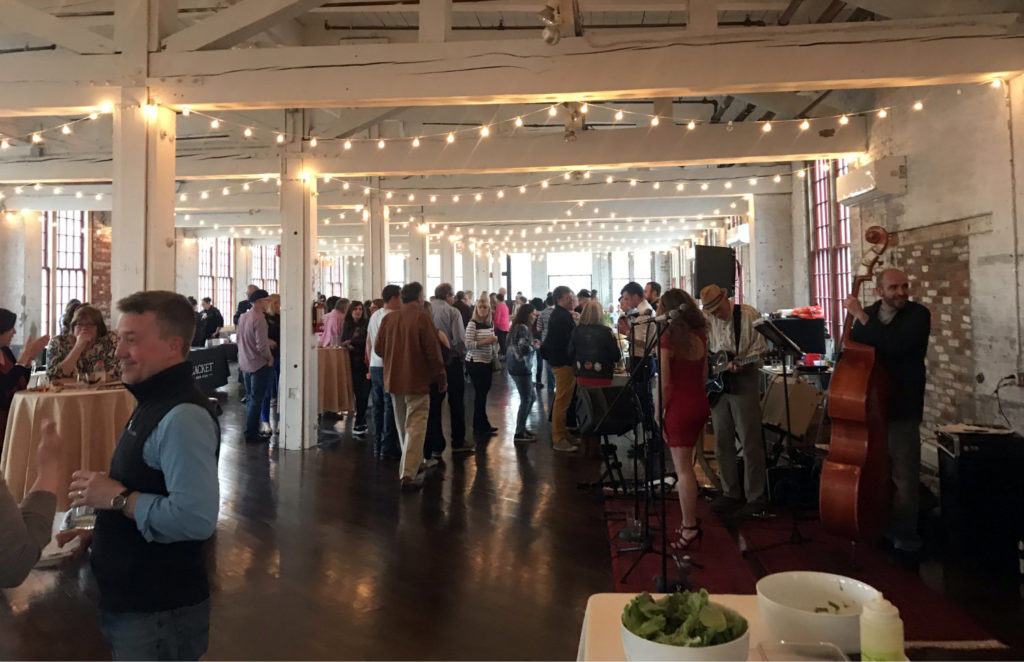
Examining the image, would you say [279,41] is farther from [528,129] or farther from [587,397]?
[587,397]

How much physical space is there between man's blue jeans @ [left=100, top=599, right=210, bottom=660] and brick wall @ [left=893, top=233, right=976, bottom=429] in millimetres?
5917

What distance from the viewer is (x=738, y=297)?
1489 centimetres

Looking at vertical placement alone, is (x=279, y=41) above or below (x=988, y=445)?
above

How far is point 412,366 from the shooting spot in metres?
5.27

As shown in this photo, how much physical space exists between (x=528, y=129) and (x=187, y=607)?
33.9 feet

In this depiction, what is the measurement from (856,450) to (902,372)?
2.16 ft

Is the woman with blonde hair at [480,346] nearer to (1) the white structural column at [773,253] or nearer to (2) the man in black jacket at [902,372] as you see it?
(2) the man in black jacket at [902,372]

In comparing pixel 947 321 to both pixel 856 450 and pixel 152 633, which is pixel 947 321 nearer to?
pixel 856 450

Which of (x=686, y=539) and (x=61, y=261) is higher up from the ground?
(x=61, y=261)

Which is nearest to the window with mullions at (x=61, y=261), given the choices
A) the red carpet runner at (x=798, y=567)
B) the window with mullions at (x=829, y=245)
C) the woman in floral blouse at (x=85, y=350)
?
the woman in floral blouse at (x=85, y=350)

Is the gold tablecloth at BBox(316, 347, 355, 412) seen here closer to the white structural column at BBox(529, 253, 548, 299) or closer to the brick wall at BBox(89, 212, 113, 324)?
the brick wall at BBox(89, 212, 113, 324)

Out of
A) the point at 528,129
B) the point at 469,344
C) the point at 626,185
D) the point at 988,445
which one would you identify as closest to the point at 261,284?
the point at 528,129

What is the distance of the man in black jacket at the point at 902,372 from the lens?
3756mm

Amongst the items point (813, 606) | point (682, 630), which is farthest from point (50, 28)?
point (813, 606)
